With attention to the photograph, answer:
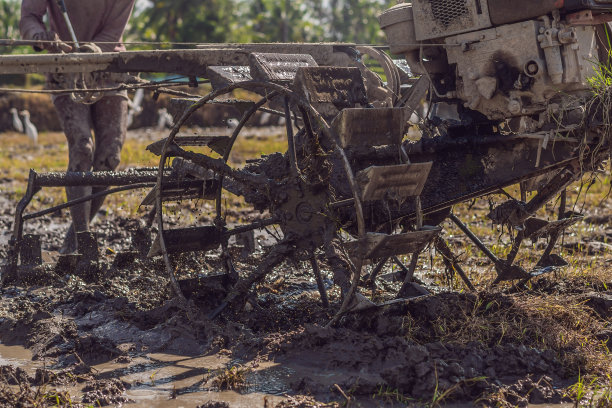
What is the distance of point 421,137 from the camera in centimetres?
532

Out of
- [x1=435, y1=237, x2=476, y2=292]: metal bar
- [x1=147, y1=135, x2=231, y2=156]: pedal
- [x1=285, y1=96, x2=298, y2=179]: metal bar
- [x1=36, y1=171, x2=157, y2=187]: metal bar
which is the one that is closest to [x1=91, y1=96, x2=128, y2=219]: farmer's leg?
[x1=36, y1=171, x2=157, y2=187]: metal bar

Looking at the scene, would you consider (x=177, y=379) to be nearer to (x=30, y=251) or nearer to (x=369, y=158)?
(x=369, y=158)

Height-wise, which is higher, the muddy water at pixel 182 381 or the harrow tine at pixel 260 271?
the harrow tine at pixel 260 271

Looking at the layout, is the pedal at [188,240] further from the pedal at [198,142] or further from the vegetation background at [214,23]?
the vegetation background at [214,23]

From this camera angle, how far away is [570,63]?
4.69 metres

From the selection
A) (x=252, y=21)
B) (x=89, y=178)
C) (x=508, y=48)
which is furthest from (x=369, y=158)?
(x=252, y=21)

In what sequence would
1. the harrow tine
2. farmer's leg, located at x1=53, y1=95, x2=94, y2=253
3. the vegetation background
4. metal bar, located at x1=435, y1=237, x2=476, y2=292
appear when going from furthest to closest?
the vegetation background
farmer's leg, located at x1=53, y1=95, x2=94, y2=253
metal bar, located at x1=435, y1=237, x2=476, y2=292
the harrow tine

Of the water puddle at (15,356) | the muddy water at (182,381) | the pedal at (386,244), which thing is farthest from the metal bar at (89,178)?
the pedal at (386,244)

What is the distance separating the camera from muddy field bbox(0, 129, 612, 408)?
3881 mm

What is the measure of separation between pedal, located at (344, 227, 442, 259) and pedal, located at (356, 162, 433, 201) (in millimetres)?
216

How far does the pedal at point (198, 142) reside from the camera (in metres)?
5.75

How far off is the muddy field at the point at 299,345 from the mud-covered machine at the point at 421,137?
26 centimetres

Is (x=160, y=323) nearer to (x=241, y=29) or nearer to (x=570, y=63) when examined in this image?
(x=570, y=63)

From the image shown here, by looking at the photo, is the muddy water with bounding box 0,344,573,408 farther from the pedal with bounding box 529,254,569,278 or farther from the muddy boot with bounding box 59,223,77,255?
the muddy boot with bounding box 59,223,77,255
